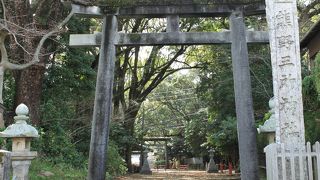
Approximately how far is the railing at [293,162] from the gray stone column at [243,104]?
2819 mm

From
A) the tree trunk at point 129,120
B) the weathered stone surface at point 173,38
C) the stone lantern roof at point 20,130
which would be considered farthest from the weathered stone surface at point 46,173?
the tree trunk at point 129,120

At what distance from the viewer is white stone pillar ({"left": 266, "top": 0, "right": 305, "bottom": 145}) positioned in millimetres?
7212

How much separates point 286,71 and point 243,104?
264 cm

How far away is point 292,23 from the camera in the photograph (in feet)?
24.9

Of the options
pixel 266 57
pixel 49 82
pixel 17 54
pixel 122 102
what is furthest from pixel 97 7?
pixel 122 102

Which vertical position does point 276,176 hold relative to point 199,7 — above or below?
below

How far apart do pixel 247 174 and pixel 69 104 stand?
9835 millimetres

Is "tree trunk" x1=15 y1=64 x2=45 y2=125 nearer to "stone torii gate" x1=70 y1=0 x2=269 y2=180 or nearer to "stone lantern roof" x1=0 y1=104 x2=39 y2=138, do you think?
"stone torii gate" x1=70 y1=0 x2=269 y2=180

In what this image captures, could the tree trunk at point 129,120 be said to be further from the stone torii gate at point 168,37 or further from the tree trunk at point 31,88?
the stone torii gate at point 168,37

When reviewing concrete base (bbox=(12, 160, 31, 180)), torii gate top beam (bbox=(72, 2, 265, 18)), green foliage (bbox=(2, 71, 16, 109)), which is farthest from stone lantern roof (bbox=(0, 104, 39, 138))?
green foliage (bbox=(2, 71, 16, 109))

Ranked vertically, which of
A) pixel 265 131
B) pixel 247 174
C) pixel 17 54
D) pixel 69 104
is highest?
pixel 17 54

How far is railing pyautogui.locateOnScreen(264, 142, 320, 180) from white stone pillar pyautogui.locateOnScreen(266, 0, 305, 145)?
45 centimetres

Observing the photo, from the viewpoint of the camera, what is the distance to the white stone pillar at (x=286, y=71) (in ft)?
23.7

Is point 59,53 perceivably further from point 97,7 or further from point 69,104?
point 97,7
